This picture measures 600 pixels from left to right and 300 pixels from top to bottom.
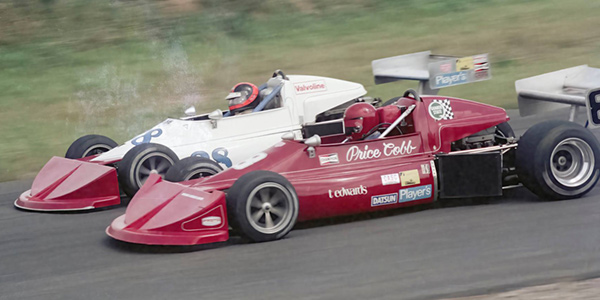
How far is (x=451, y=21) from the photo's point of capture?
19.5 m

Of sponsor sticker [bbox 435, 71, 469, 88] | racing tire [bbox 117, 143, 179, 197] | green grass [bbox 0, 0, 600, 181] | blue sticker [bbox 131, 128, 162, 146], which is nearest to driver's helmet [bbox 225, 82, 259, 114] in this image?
blue sticker [bbox 131, 128, 162, 146]

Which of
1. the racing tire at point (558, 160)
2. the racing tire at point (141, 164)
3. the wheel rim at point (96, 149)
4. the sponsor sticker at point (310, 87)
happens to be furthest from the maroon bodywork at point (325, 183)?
the wheel rim at point (96, 149)

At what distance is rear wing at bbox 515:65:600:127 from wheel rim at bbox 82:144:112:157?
15.4ft

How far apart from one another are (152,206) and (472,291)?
264 cm

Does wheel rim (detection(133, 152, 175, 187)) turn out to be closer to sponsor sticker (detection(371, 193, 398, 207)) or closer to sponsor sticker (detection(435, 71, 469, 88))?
sponsor sticker (detection(371, 193, 398, 207))

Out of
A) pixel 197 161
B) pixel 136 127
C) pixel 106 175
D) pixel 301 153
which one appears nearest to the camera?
pixel 301 153

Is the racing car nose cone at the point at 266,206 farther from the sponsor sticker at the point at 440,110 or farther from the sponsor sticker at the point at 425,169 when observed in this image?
the sponsor sticker at the point at 440,110

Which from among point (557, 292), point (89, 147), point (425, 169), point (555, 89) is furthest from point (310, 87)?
point (557, 292)

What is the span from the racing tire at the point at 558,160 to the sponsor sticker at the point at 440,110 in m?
0.70

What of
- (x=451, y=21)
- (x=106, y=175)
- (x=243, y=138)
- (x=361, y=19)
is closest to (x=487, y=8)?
(x=451, y=21)

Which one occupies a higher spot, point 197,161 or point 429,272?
point 197,161

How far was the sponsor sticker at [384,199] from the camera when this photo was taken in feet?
22.6

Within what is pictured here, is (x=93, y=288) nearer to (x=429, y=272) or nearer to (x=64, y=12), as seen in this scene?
(x=429, y=272)

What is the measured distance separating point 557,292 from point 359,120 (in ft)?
9.33
